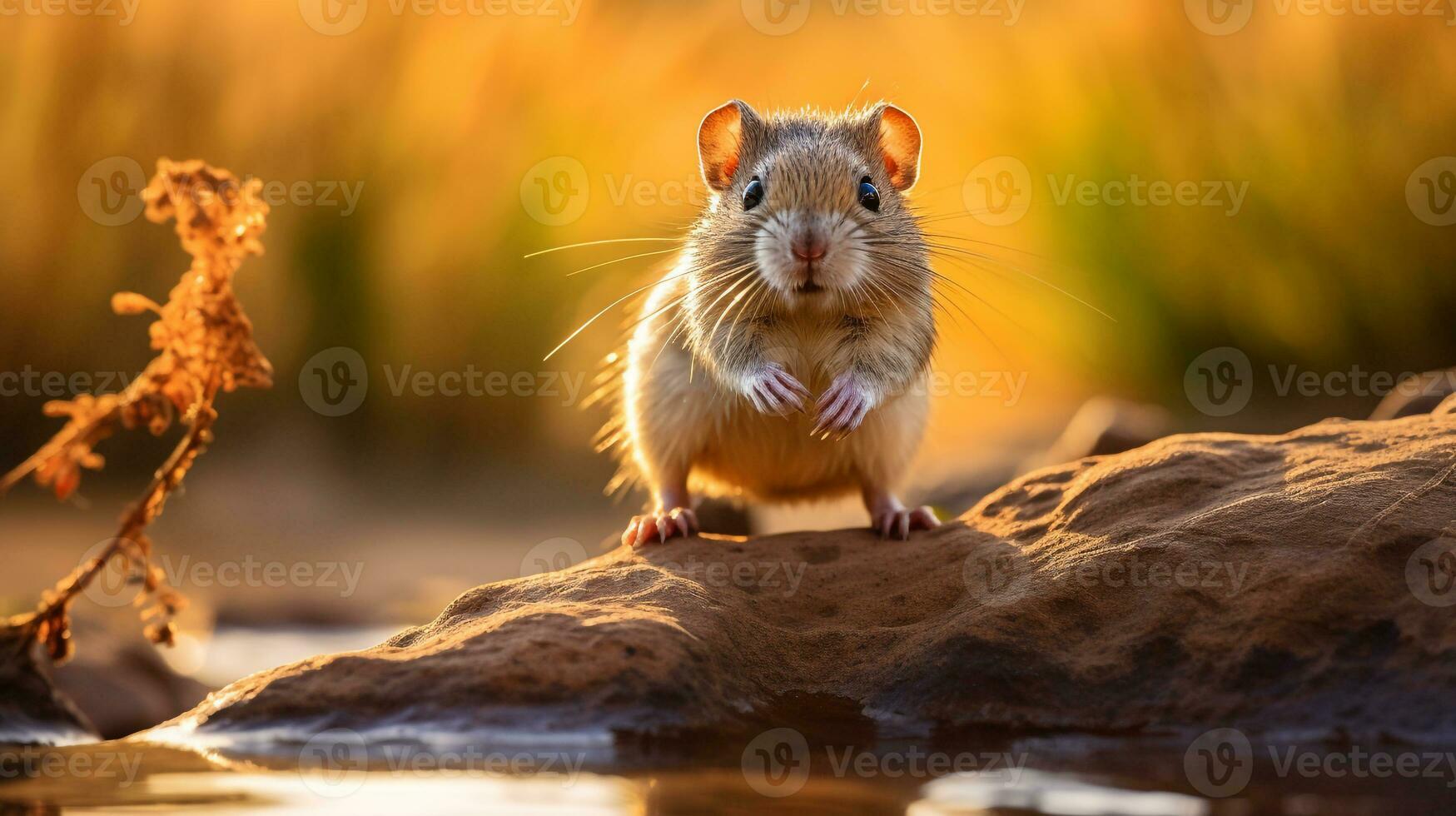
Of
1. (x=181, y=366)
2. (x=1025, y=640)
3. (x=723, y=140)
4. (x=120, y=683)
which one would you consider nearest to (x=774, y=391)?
(x=723, y=140)

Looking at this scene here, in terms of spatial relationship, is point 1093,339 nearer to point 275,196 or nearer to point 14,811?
point 275,196

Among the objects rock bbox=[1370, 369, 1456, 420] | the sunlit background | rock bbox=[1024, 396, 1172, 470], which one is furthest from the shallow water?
the sunlit background

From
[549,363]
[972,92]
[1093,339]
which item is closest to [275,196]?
[549,363]

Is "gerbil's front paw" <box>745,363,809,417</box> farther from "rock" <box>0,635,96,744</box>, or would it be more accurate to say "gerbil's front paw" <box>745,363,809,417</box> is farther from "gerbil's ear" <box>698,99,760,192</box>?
"rock" <box>0,635,96,744</box>

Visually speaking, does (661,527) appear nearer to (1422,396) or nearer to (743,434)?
(743,434)

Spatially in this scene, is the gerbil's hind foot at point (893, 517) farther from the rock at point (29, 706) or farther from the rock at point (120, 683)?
the rock at point (29, 706)

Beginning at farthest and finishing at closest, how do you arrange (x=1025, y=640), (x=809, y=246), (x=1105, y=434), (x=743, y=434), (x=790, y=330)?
(x=1105, y=434), (x=743, y=434), (x=790, y=330), (x=809, y=246), (x=1025, y=640)
